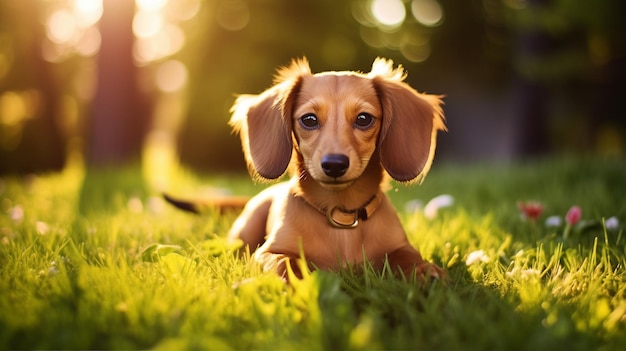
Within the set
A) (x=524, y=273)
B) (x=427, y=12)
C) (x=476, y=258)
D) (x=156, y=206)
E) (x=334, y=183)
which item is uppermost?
(x=427, y=12)

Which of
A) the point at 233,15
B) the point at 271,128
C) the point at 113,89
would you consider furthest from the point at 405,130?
the point at 233,15

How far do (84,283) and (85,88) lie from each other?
1644 centimetres

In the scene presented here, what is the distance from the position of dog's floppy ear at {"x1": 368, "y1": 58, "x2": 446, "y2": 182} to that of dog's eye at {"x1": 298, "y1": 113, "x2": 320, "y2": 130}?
1.02ft

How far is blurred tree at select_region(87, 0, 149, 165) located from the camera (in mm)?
7559

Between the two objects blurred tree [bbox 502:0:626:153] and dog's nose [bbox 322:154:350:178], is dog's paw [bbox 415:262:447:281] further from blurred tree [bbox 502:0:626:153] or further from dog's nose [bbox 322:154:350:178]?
blurred tree [bbox 502:0:626:153]

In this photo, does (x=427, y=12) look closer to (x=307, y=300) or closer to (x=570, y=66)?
(x=570, y=66)

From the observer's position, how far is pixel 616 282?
222cm

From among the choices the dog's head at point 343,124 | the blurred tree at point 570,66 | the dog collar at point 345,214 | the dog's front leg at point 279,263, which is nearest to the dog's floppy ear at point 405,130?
the dog's head at point 343,124

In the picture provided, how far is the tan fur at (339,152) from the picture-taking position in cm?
243

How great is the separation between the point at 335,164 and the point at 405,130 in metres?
0.51

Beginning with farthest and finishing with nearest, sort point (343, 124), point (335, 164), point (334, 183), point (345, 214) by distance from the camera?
point (345, 214), point (343, 124), point (334, 183), point (335, 164)

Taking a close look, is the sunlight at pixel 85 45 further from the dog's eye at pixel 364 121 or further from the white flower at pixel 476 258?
the white flower at pixel 476 258

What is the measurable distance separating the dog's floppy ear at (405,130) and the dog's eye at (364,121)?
0.08 metres

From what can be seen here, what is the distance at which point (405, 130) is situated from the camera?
2.58 m
